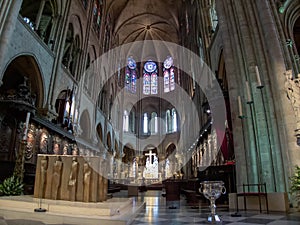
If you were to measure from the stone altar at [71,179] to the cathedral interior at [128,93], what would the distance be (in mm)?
59

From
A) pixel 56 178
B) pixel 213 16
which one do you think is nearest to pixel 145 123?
pixel 213 16

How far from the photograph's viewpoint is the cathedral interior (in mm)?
6043

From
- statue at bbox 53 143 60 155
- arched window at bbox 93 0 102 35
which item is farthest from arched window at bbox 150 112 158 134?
statue at bbox 53 143 60 155

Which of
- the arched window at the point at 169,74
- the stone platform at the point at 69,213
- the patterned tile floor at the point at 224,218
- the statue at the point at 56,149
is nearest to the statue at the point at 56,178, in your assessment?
the stone platform at the point at 69,213

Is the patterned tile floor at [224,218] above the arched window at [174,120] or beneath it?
beneath

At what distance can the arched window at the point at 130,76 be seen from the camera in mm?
32500

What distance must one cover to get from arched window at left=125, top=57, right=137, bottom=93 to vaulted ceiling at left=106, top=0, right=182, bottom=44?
138 inches

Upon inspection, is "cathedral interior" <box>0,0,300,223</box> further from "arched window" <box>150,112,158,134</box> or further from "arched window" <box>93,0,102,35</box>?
"arched window" <box>150,112,158,134</box>

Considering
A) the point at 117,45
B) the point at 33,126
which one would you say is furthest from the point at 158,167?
the point at 33,126

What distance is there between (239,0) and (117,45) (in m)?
23.3

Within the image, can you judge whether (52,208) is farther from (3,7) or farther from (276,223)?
(3,7)

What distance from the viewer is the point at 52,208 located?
360 cm

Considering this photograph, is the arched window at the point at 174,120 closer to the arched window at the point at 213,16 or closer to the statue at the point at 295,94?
the arched window at the point at 213,16

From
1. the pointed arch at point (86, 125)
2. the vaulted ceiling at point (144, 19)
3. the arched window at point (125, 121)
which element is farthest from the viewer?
the arched window at point (125, 121)
